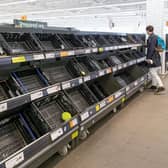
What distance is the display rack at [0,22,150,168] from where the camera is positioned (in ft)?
6.57

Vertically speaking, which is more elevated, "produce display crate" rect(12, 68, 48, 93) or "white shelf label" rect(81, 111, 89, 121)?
"produce display crate" rect(12, 68, 48, 93)

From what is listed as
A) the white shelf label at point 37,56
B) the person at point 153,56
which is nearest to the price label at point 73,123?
the white shelf label at point 37,56

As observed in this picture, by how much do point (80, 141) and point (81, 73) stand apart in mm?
888

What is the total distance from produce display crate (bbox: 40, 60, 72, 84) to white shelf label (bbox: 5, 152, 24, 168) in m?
1.25

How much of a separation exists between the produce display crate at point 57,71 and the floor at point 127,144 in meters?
0.87

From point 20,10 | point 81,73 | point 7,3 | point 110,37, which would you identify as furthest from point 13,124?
point 20,10

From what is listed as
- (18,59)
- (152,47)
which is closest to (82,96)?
(18,59)

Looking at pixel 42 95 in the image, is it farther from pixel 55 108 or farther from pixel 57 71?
pixel 57 71

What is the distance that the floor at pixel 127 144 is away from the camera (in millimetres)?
Result: 2344

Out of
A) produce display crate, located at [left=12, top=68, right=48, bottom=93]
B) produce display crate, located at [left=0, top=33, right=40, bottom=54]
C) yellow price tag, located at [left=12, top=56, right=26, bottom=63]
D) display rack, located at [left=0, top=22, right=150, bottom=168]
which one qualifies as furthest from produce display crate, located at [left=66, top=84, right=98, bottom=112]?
yellow price tag, located at [left=12, top=56, right=26, bottom=63]

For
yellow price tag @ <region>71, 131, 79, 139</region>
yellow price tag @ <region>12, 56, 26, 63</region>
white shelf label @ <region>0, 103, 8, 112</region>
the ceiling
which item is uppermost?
the ceiling

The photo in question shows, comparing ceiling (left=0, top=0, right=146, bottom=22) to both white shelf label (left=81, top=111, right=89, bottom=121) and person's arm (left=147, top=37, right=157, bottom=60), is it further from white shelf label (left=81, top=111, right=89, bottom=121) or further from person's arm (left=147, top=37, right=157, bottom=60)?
white shelf label (left=81, top=111, right=89, bottom=121)

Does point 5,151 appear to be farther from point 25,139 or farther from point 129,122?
point 129,122

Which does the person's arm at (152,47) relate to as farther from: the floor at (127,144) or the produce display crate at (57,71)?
the produce display crate at (57,71)
